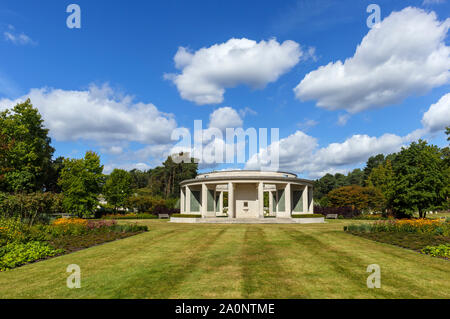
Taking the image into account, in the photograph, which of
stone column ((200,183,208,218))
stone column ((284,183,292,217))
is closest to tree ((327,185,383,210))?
stone column ((284,183,292,217))

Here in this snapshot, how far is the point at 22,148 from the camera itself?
130 ft

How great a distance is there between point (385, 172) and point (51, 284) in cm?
8358

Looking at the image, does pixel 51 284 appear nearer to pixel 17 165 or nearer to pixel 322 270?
pixel 322 270

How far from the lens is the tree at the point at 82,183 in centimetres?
3666

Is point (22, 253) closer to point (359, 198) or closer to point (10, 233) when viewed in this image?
point (10, 233)

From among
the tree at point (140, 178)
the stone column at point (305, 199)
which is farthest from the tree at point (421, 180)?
the tree at point (140, 178)

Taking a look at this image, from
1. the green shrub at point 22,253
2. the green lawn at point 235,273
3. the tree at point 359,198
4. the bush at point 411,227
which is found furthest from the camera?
the tree at point 359,198

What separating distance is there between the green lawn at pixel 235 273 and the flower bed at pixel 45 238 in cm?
97

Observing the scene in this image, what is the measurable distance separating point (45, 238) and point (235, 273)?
12789mm

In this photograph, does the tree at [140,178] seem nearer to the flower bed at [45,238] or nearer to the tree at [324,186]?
the tree at [324,186]

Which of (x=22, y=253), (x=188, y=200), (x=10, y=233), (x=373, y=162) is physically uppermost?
(x=373, y=162)

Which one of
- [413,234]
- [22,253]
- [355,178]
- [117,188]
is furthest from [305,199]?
[355,178]

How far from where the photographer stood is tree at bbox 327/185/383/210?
5046cm

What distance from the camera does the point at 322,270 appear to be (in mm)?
9609
